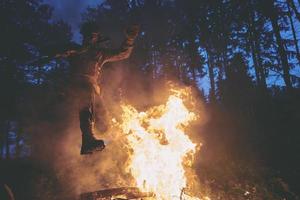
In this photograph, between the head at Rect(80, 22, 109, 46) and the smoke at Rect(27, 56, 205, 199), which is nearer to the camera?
the head at Rect(80, 22, 109, 46)

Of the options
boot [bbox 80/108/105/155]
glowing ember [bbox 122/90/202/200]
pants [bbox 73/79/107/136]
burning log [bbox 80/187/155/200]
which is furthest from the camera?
glowing ember [bbox 122/90/202/200]

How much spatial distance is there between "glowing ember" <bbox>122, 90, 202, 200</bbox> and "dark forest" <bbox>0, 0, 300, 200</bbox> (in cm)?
107

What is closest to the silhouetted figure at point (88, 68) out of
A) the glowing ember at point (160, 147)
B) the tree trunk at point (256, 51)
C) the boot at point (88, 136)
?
the boot at point (88, 136)

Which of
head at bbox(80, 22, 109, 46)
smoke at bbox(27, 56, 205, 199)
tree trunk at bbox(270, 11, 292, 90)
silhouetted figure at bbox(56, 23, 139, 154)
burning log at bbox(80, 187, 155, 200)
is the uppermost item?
tree trunk at bbox(270, 11, 292, 90)

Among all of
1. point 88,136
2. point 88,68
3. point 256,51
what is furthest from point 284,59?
point 88,136

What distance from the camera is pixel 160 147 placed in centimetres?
938

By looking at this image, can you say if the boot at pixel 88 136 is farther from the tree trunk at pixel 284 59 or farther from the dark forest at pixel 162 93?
the tree trunk at pixel 284 59

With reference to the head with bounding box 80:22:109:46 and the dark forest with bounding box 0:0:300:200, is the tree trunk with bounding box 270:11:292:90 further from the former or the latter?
the head with bounding box 80:22:109:46

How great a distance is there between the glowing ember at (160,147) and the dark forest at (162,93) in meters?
1.07

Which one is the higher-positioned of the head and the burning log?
the head

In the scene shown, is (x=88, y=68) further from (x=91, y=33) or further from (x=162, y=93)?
(x=162, y=93)

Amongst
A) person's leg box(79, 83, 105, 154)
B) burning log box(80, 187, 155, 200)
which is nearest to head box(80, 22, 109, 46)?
person's leg box(79, 83, 105, 154)

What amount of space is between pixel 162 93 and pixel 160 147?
18.0m

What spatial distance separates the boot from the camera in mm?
7016
